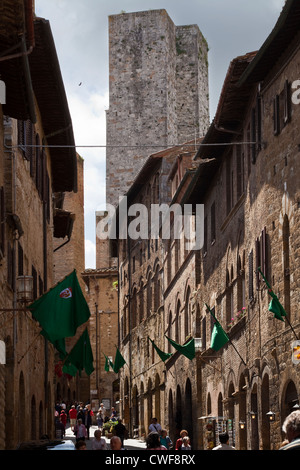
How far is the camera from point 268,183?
23.1 metres

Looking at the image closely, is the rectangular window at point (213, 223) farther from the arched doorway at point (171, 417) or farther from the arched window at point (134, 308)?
the arched window at point (134, 308)

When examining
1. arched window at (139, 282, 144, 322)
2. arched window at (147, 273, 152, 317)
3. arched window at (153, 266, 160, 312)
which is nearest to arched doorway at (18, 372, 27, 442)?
arched window at (153, 266, 160, 312)

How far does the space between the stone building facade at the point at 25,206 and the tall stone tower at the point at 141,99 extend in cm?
3424

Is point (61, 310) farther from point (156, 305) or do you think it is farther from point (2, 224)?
point (156, 305)

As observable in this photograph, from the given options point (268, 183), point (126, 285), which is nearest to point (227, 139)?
point (268, 183)

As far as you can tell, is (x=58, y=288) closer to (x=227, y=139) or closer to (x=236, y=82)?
(x=236, y=82)

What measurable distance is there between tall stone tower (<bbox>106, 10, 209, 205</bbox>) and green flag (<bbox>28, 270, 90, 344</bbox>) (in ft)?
150

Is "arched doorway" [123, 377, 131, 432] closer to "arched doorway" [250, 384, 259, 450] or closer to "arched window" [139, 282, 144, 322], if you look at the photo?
"arched window" [139, 282, 144, 322]

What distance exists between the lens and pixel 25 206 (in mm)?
24188

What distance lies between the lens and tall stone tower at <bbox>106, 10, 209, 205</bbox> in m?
65.1

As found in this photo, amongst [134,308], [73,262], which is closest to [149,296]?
[134,308]

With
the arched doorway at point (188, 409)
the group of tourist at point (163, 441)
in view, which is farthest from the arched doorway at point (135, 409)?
the group of tourist at point (163, 441)
